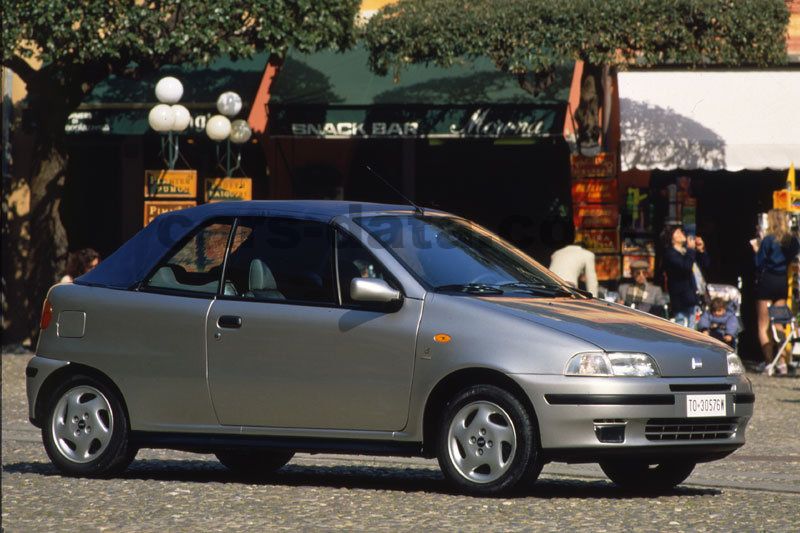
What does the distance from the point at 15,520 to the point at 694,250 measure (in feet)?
46.3

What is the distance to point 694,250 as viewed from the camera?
20891 mm

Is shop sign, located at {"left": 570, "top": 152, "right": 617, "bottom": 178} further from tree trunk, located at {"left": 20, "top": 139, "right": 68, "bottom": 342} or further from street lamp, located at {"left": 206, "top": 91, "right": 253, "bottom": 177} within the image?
tree trunk, located at {"left": 20, "top": 139, "right": 68, "bottom": 342}

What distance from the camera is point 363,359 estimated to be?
29.5ft

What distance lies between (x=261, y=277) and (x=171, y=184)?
44.1 feet

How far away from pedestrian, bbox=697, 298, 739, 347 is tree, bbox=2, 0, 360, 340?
6111mm

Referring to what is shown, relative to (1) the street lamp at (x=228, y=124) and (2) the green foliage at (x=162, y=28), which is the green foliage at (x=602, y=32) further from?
(1) the street lamp at (x=228, y=124)

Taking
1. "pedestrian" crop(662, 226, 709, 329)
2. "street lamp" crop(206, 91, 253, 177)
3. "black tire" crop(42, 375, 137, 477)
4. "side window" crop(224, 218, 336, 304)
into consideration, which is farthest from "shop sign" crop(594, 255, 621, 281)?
"black tire" crop(42, 375, 137, 477)

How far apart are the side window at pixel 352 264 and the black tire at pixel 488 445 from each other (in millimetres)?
884

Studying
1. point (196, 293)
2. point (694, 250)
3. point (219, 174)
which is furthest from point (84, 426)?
point (219, 174)

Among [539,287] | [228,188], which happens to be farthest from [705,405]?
[228,188]

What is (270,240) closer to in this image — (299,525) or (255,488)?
(255,488)

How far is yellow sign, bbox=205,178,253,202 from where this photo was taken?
887 inches

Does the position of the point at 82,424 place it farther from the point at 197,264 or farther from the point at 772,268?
the point at 772,268

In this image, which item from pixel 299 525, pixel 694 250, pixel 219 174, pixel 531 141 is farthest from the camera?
pixel 219 174
